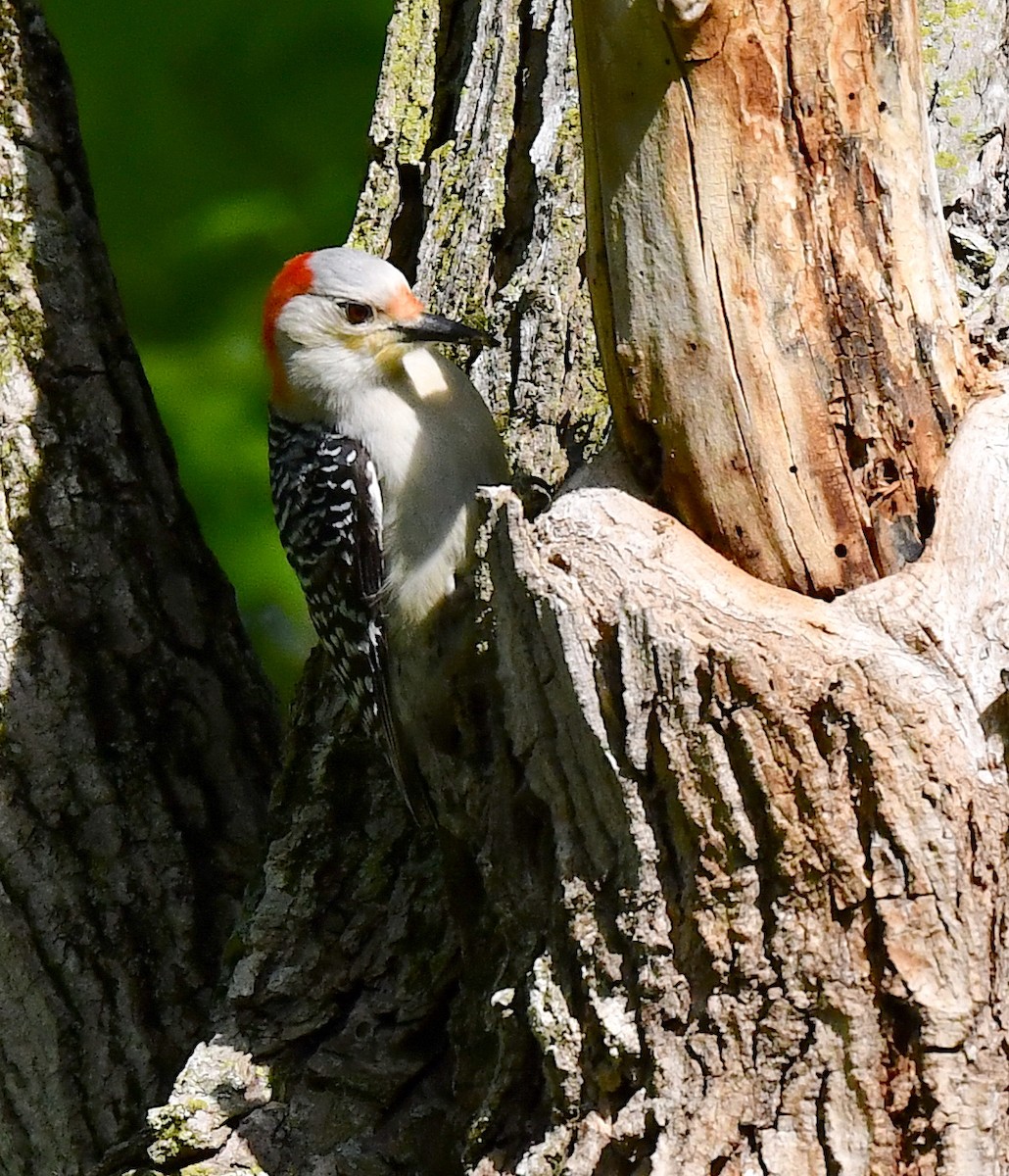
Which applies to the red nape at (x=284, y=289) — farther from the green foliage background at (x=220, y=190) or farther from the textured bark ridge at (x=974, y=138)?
the textured bark ridge at (x=974, y=138)

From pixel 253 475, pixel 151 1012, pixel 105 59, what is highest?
pixel 105 59

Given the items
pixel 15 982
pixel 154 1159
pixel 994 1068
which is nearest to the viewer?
pixel 994 1068

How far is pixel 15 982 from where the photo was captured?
3520 millimetres

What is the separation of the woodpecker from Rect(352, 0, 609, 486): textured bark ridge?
0.45ft

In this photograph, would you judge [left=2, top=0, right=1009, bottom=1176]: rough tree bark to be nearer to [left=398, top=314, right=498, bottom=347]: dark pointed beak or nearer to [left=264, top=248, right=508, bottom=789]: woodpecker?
[left=264, top=248, right=508, bottom=789]: woodpecker

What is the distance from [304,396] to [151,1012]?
1.77 m

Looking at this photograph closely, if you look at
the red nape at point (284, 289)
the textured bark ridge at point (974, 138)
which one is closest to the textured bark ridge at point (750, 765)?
the textured bark ridge at point (974, 138)

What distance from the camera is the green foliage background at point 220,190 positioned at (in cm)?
560

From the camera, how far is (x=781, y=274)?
8.46 feet

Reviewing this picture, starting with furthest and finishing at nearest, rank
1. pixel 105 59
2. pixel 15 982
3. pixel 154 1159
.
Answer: pixel 105 59, pixel 15 982, pixel 154 1159

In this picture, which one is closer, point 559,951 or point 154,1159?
point 559,951

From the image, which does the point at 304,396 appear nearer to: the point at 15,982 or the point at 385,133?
the point at 385,133

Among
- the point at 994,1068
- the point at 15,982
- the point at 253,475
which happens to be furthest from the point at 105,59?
the point at 994,1068

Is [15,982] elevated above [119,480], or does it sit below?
below
